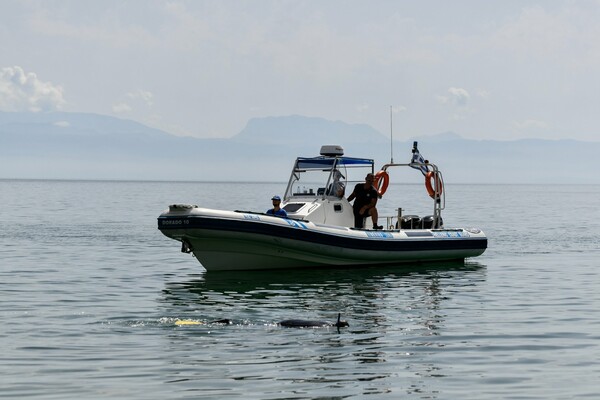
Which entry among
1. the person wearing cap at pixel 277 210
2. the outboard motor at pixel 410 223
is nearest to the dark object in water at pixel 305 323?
the person wearing cap at pixel 277 210

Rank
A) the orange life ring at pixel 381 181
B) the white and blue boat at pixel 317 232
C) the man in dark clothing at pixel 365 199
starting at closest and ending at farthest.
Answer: the white and blue boat at pixel 317 232, the man in dark clothing at pixel 365 199, the orange life ring at pixel 381 181

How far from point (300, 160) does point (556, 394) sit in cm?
1446

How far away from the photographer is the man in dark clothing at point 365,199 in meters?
23.5

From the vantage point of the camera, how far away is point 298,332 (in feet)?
45.8

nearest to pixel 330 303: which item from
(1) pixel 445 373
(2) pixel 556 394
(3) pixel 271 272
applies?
(3) pixel 271 272

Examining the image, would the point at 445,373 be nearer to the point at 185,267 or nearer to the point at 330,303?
the point at 330,303

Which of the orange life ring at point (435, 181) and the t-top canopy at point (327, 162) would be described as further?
the orange life ring at point (435, 181)

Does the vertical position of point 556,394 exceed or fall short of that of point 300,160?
it falls short

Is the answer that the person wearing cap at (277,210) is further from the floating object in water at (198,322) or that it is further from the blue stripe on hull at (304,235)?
the floating object in water at (198,322)

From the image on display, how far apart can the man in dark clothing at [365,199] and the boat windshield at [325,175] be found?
15.4 inches

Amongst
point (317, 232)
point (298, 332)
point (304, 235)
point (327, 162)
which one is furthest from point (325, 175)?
point (298, 332)

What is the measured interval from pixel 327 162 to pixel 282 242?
3.31 meters

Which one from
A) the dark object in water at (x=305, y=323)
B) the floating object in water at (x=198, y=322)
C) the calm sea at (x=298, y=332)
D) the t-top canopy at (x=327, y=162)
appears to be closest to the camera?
the calm sea at (x=298, y=332)

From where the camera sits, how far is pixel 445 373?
38.2ft
